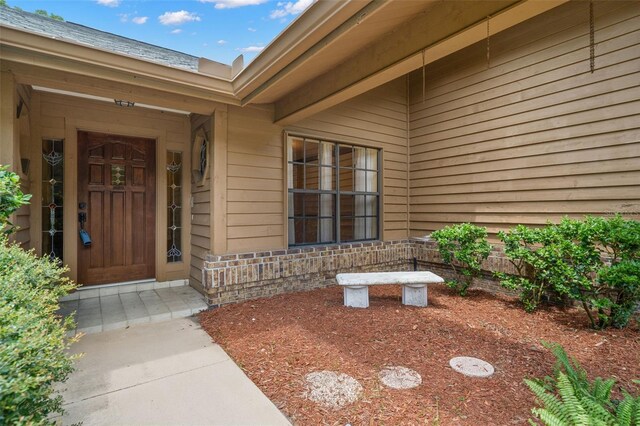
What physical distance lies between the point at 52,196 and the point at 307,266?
341 centimetres

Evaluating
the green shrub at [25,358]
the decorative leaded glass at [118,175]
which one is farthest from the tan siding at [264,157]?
the green shrub at [25,358]

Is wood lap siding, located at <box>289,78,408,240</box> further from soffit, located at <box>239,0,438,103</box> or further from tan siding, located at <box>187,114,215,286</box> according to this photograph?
tan siding, located at <box>187,114,215,286</box>

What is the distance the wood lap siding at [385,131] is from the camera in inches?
194

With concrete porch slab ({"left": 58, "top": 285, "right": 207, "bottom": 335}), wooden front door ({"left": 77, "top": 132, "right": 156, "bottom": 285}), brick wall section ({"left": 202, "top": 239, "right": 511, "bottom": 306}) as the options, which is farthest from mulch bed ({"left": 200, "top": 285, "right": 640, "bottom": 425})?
wooden front door ({"left": 77, "top": 132, "right": 156, "bottom": 285})

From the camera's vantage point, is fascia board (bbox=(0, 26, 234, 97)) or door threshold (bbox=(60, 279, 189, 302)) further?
door threshold (bbox=(60, 279, 189, 302))

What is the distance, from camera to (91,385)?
2.19m

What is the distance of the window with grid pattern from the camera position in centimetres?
467

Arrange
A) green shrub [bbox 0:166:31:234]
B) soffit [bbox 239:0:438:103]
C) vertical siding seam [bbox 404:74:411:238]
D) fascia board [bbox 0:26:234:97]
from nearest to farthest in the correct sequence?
1. green shrub [bbox 0:166:31:234]
2. soffit [bbox 239:0:438:103]
3. fascia board [bbox 0:26:234:97]
4. vertical siding seam [bbox 404:74:411:238]

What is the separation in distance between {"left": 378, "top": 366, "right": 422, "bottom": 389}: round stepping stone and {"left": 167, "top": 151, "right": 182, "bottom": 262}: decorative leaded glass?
358 centimetres

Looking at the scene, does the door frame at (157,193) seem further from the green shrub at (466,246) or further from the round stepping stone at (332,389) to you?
the green shrub at (466,246)

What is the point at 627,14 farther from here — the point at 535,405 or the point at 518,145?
the point at 535,405

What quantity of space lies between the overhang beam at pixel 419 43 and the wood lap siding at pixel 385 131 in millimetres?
1294

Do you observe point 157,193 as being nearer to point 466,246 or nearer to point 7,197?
point 7,197

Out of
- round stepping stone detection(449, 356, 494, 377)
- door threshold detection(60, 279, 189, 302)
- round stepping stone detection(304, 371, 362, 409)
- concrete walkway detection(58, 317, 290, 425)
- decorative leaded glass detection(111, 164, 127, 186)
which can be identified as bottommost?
concrete walkway detection(58, 317, 290, 425)
